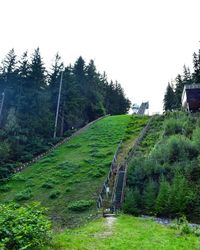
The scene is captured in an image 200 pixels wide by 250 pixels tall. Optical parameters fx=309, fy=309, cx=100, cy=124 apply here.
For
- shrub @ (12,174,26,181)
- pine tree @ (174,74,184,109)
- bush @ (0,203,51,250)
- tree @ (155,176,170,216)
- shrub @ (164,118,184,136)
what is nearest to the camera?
bush @ (0,203,51,250)

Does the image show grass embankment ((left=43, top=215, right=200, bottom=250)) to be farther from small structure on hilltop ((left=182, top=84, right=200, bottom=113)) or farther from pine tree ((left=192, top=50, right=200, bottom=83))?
pine tree ((left=192, top=50, right=200, bottom=83))

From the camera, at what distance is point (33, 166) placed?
1335 inches

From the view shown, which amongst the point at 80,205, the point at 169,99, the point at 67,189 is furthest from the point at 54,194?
the point at 169,99

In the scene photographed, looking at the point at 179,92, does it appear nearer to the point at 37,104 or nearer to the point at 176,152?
the point at 37,104

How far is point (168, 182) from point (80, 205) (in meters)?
6.26

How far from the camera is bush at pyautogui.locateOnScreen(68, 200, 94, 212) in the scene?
2125cm

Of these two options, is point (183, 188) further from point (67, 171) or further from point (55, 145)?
point (55, 145)

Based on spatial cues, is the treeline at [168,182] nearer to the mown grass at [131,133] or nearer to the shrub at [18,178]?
the mown grass at [131,133]

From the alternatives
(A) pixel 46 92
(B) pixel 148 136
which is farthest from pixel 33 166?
(A) pixel 46 92

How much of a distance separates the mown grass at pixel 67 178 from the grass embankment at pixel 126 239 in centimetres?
496

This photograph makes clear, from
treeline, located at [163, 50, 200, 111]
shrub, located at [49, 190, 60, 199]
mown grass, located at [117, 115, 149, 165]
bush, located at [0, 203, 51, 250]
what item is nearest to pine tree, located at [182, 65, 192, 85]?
treeline, located at [163, 50, 200, 111]

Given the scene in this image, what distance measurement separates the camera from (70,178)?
28.2 metres

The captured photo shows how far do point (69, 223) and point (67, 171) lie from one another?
11.7m

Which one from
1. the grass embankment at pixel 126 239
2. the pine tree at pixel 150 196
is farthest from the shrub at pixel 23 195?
the grass embankment at pixel 126 239
